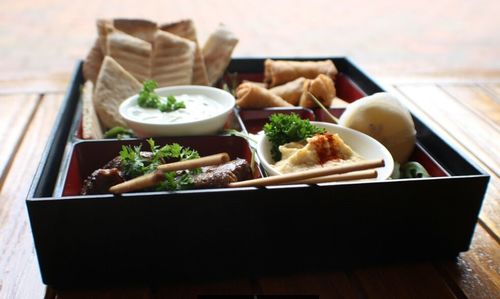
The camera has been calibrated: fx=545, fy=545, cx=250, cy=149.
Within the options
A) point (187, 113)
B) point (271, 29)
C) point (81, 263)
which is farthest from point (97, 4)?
point (81, 263)

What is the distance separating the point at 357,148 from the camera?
151 cm

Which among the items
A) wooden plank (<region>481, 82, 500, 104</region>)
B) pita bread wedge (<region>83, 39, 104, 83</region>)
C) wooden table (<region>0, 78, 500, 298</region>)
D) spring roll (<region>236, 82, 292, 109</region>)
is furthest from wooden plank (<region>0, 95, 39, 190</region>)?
wooden plank (<region>481, 82, 500, 104</region>)

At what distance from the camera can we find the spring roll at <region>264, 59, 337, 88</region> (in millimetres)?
2062

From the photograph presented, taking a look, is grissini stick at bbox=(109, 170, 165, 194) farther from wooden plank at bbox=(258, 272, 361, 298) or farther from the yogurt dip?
the yogurt dip

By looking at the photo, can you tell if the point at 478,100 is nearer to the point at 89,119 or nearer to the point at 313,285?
the point at 313,285

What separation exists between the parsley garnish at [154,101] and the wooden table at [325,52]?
37 centimetres

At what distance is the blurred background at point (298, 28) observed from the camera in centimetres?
392

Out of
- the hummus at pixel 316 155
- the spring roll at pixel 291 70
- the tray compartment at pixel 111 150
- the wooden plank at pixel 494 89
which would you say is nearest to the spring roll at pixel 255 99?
the spring roll at pixel 291 70

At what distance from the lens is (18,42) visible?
4.03 metres

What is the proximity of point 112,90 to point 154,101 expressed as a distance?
213 mm

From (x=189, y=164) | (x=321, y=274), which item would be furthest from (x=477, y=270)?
(x=189, y=164)

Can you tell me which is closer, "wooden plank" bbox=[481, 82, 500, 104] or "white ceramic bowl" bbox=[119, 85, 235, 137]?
"white ceramic bowl" bbox=[119, 85, 235, 137]

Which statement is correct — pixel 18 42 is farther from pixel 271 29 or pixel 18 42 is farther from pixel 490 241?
pixel 490 241

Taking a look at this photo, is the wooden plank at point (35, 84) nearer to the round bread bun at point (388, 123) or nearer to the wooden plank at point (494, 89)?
the round bread bun at point (388, 123)
